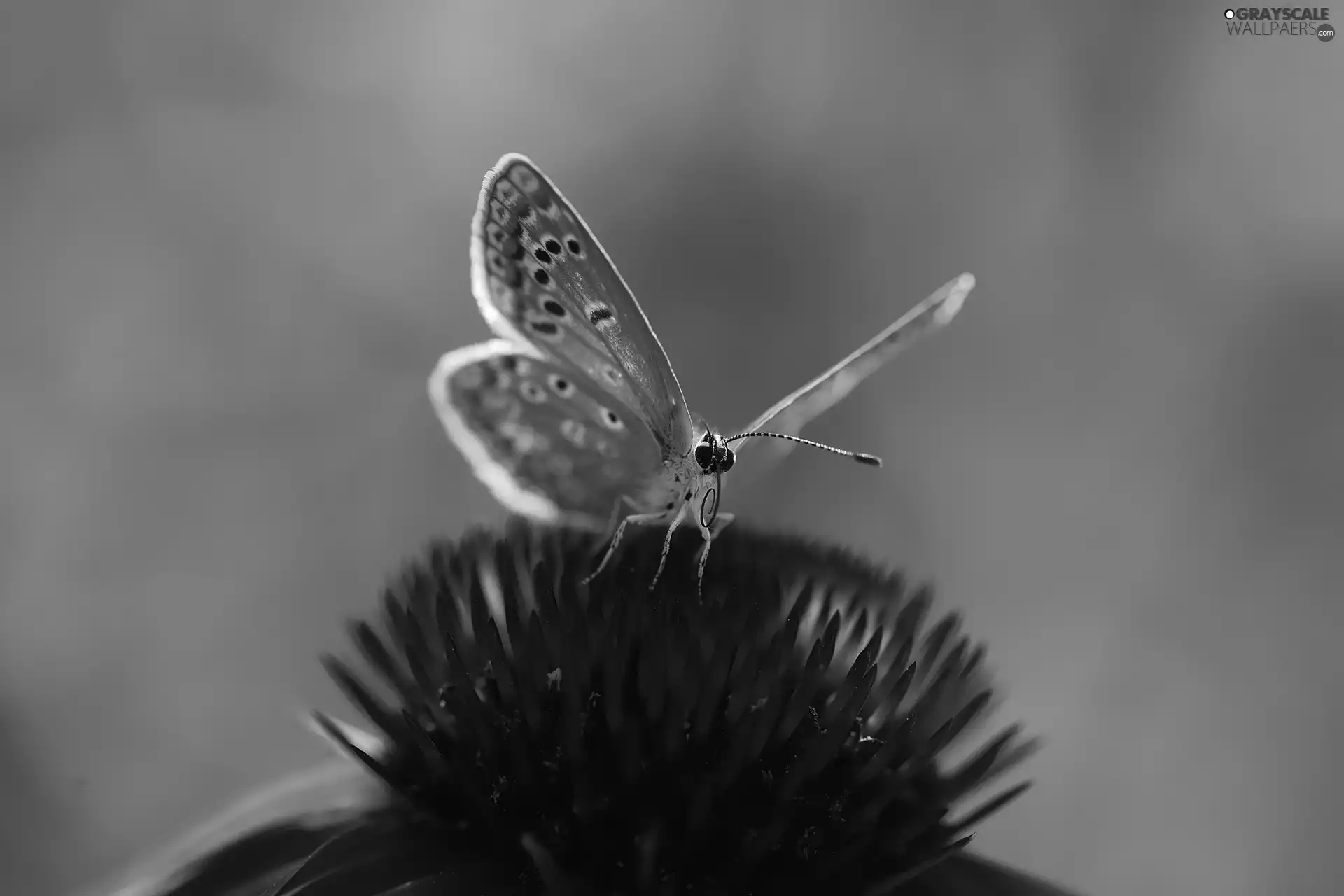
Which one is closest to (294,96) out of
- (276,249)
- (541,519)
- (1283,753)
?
(276,249)

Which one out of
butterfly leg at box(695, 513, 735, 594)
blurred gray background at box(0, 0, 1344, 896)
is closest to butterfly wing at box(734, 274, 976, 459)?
butterfly leg at box(695, 513, 735, 594)

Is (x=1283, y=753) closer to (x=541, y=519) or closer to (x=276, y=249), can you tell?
(x=541, y=519)

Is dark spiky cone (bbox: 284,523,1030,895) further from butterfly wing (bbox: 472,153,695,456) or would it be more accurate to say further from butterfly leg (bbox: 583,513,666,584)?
butterfly wing (bbox: 472,153,695,456)

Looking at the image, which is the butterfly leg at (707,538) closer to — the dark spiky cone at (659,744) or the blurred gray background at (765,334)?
the dark spiky cone at (659,744)

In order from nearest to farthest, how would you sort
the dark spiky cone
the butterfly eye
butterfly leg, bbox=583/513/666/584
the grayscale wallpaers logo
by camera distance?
the dark spiky cone, butterfly leg, bbox=583/513/666/584, the butterfly eye, the grayscale wallpaers logo

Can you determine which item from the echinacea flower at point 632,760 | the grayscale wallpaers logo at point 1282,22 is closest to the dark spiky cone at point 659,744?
the echinacea flower at point 632,760

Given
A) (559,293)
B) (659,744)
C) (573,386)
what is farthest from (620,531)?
(659,744)

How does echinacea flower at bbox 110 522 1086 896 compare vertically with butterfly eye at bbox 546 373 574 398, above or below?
below

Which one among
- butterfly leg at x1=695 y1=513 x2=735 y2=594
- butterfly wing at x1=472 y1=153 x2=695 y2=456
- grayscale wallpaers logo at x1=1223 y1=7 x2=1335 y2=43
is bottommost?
butterfly leg at x1=695 y1=513 x2=735 y2=594
